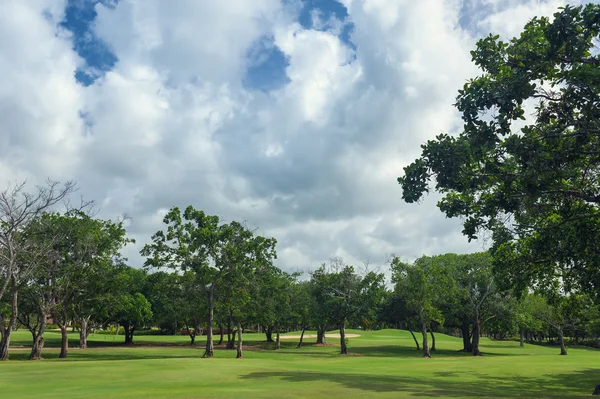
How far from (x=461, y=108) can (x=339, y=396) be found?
1251 cm

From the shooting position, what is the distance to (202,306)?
200ft

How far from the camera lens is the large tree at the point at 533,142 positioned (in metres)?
16.7

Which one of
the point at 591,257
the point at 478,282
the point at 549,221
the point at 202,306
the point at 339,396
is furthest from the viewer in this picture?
the point at 478,282

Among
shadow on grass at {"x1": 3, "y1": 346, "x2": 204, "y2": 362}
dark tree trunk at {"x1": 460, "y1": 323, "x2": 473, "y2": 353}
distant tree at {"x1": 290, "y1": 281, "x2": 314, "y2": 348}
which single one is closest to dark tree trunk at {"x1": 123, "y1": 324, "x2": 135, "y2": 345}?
shadow on grass at {"x1": 3, "y1": 346, "x2": 204, "y2": 362}

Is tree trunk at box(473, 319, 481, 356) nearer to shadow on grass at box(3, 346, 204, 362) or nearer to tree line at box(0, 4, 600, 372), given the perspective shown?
tree line at box(0, 4, 600, 372)

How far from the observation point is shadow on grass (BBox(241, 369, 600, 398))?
23.2 meters

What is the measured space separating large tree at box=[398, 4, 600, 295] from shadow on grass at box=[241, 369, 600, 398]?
747 centimetres

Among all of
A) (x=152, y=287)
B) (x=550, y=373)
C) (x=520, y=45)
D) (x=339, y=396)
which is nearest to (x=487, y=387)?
(x=339, y=396)

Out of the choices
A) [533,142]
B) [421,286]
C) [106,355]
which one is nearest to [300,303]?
[421,286]

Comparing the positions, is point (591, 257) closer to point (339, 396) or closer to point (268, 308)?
point (339, 396)

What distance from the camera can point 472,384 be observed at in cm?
2931

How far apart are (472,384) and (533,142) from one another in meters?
→ 17.8

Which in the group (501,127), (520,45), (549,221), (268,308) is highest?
(520,45)

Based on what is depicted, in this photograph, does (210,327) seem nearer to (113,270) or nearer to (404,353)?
(113,270)
